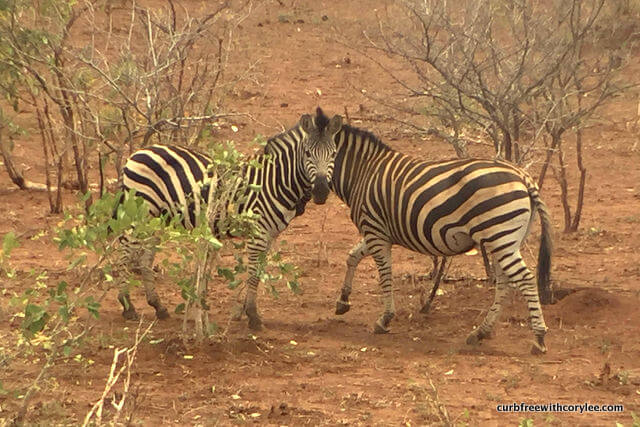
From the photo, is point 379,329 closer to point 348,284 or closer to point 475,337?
point 348,284

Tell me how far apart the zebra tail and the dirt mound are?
0.14m

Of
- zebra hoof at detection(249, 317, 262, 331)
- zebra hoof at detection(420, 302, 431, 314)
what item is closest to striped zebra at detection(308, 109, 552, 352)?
zebra hoof at detection(420, 302, 431, 314)

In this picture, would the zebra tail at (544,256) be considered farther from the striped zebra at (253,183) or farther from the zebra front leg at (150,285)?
the zebra front leg at (150,285)

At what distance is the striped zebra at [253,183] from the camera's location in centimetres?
785

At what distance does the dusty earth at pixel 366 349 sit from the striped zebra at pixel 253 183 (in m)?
0.46

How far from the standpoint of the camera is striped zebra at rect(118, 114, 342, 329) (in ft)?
25.7

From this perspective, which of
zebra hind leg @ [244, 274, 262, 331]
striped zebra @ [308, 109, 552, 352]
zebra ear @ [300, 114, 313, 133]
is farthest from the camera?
zebra ear @ [300, 114, 313, 133]

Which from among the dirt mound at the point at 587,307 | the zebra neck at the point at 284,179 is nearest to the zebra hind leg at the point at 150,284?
the zebra neck at the point at 284,179

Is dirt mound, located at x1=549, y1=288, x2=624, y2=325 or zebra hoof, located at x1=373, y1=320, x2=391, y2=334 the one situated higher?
dirt mound, located at x1=549, y1=288, x2=624, y2=325

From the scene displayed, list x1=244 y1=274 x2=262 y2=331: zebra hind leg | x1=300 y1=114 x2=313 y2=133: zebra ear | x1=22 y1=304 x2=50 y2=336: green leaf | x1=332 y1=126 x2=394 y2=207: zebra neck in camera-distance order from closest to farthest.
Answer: x1=22 y1=304 x2=50 y2=336: green leaf
x1=244 y1=274 x2=262 y2=331: zebra hind leg
x1=300 y1=114 x2=313 y2=133: zebra ear
x1=332 y1=126 x2=394 y2=207: zebra neck

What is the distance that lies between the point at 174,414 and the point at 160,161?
2.71m

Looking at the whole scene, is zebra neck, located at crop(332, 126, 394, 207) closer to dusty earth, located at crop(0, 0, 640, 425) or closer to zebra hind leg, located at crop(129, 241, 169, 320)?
dusty earth, located at crop(0, 0, 640, 425)

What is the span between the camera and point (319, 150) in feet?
26.0

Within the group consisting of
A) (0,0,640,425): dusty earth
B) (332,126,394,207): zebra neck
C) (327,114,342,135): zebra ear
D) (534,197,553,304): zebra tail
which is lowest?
(0,0,640,425): dusty earth
